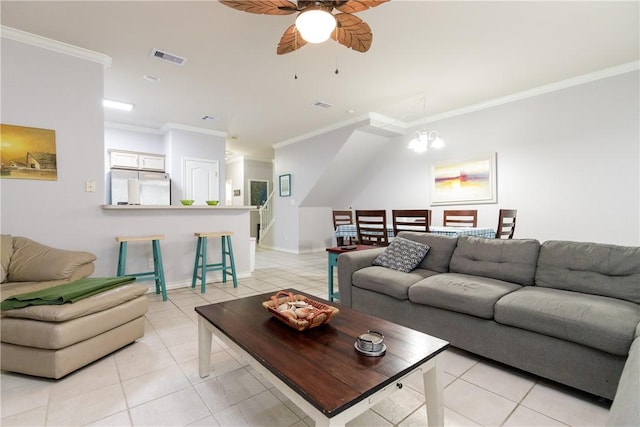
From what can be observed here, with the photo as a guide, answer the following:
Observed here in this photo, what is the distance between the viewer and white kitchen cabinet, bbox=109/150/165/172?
17.2 feet

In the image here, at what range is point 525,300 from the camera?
1.80m

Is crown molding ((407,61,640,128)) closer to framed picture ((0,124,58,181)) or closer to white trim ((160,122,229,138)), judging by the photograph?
white trim ((160,122,229,138))

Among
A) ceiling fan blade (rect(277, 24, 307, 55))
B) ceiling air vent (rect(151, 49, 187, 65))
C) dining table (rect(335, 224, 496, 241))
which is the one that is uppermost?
ceiling air vent (rect(151, 49, 187, 65))

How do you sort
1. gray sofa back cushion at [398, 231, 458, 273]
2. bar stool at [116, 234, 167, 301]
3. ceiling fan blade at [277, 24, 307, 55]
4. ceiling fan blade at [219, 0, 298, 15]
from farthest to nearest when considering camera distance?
bar stool at [116, 234, 167, 301], gray sofa back cushion at [398, 231, 458, 273], ceiling fan blade at [277, 24, 307, 55], ceiling fan blade at [219, 0, 298, 15]

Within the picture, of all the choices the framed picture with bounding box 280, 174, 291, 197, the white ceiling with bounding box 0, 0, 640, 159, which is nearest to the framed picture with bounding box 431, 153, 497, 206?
the white ceiling with bounding box 0, 0, 640, 159

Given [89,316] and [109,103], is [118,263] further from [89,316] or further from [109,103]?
[109,103]

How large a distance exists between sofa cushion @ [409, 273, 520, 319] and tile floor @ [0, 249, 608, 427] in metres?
0.37

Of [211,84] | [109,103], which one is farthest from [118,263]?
[109,103]

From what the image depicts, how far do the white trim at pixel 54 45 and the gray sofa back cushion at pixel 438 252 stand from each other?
3869 mm

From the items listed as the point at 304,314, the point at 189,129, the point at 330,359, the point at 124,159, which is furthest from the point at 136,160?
the point at 330,359

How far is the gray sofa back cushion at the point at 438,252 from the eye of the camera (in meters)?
2.67

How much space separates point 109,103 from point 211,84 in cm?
181

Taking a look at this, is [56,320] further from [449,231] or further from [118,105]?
[118,105]

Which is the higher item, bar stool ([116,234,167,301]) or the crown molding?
the crown molding
